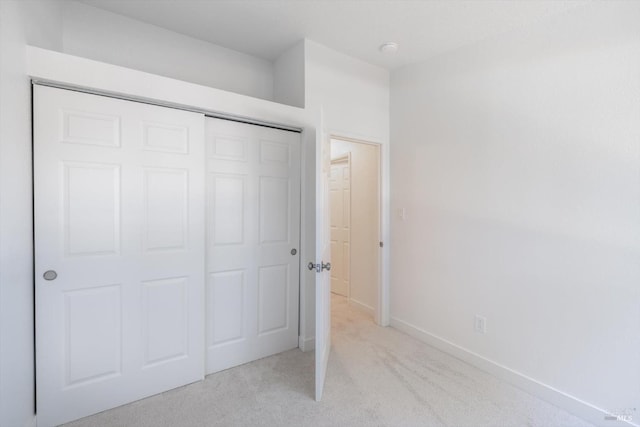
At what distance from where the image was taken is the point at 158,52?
2.40 m

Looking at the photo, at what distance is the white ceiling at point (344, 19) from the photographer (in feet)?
6.61

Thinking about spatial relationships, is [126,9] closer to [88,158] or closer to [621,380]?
[88,158]

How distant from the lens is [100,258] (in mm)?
1807

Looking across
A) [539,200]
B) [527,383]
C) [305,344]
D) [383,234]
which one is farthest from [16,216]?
[527,383]

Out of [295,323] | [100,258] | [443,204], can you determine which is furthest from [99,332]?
[443,204]

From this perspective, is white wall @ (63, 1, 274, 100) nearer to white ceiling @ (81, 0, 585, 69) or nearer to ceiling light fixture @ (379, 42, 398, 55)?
white ceiling @ (81, 0, 585, 69)

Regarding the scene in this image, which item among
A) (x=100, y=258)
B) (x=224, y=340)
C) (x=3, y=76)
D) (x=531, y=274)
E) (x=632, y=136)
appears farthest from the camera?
(x=224, y=340)

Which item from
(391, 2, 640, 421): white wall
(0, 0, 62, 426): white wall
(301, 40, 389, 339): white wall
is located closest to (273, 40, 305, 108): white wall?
(301, 40, 389, 339): white wall

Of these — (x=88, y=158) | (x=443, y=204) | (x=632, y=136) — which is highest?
(x=632, y=136)

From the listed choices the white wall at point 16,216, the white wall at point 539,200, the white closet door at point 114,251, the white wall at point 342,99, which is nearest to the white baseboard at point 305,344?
the white wall at point 342,99

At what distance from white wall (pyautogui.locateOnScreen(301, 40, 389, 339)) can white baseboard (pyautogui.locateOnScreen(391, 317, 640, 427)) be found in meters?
1.15

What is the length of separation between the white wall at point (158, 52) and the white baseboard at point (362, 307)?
2635 millimetres

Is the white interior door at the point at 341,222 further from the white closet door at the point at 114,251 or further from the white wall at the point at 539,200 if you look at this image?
the white closet door at the point at 114,251

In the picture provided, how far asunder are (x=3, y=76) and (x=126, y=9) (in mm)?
1170
